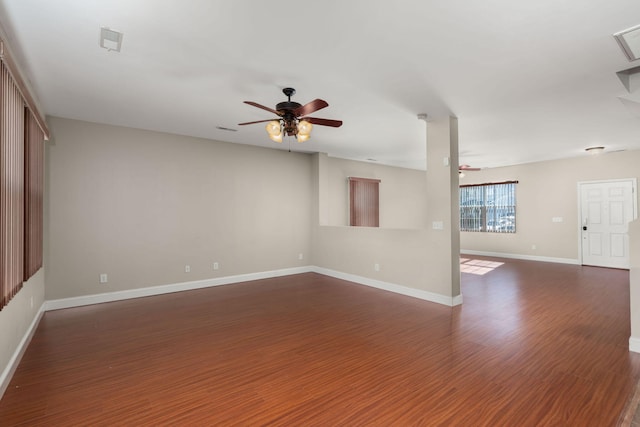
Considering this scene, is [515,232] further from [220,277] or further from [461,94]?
[220,277]

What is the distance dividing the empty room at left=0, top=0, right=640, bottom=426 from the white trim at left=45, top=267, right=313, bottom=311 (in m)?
0.03

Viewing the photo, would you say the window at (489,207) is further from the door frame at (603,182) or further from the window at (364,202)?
the window at (364,202)

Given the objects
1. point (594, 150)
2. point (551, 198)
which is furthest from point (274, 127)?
point (551, 198)

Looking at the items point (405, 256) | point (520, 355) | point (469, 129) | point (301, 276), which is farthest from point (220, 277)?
point (469, 129)

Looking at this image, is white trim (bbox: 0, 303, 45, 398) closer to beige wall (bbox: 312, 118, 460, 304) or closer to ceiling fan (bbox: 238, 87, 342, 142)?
ceiling fan (bbox: 238, 87, 342, 142)

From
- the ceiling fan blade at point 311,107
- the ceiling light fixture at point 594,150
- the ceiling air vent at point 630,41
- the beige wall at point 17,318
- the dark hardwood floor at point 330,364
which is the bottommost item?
the dark hardwood floor at point 330,364

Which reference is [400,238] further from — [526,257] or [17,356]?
[526,257]

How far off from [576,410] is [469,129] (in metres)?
4.22

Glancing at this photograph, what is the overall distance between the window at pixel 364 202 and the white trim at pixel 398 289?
6.70 feet

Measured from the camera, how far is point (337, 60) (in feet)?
9.38

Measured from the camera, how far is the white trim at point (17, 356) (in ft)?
7.82

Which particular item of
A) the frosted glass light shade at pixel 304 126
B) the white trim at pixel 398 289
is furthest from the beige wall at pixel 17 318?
the white trim at pixel 398 289

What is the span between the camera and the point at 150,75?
315 cm

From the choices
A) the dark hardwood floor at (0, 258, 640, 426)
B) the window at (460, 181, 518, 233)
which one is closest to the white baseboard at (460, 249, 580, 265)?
the window at (460, 181, 518, 233)
